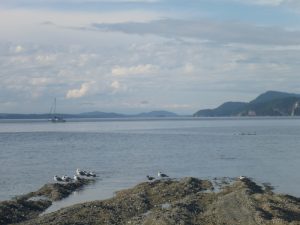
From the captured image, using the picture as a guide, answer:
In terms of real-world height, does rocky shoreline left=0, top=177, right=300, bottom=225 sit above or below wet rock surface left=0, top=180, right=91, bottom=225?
above

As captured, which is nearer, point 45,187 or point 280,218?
point 280,218

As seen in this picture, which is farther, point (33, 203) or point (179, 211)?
point (33, 203)

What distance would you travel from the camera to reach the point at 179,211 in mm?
33562

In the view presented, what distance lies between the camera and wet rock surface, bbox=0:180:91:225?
35156 mm

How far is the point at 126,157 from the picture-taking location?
8469cm

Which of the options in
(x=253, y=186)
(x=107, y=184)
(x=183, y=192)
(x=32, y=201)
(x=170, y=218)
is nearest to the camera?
(x=170, y=218)

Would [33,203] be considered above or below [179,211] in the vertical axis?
below

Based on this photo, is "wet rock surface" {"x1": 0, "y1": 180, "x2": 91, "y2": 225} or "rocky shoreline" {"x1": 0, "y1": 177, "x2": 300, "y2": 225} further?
"wet rock surface" {"x1": 0, "y1": 180, "x2": 91, "y2": 225}

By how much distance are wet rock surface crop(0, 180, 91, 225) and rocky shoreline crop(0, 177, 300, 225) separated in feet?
0.34

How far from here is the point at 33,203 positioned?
4009 centimetres

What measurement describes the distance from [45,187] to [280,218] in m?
24.1

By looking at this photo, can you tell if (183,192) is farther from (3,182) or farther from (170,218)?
(3,182)

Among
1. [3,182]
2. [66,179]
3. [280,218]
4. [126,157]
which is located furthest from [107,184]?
[126,157]

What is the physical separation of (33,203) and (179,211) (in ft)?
40.3
